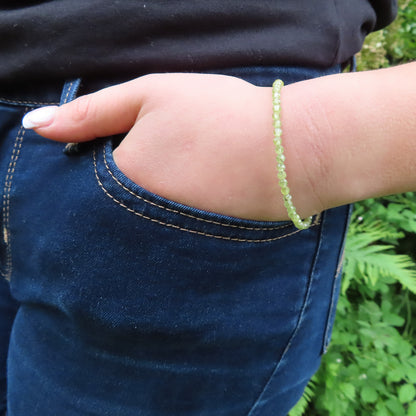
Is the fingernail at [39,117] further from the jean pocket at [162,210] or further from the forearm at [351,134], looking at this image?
the forearm at [351,134]

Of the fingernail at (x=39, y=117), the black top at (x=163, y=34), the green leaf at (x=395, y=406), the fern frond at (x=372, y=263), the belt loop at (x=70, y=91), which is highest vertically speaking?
the black top at (x=163, y=34)

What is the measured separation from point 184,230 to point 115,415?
39 cm

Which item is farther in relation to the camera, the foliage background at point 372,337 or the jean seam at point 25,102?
the foliage background at point 372,337

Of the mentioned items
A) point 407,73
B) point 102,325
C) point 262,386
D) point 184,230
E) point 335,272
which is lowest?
point 262,386

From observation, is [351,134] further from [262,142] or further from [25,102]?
[25,102]

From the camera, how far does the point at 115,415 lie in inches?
26.5

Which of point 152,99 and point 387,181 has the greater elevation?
point 152,99

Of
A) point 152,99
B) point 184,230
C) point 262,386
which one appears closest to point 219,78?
point 152,99

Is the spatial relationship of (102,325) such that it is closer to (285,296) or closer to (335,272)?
(285,296)

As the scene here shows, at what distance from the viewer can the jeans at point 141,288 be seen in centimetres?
55

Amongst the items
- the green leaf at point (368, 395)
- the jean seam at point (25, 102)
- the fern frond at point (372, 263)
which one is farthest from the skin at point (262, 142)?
the green leaf at point (368, 395)

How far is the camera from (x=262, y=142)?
20.9 inches

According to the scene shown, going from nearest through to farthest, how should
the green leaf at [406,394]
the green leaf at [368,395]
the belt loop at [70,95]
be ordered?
the belt loop at [70,95] → the green leaf at [406,394] → the green leaf at [368,395]

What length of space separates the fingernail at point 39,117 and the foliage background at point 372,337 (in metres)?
1.29
